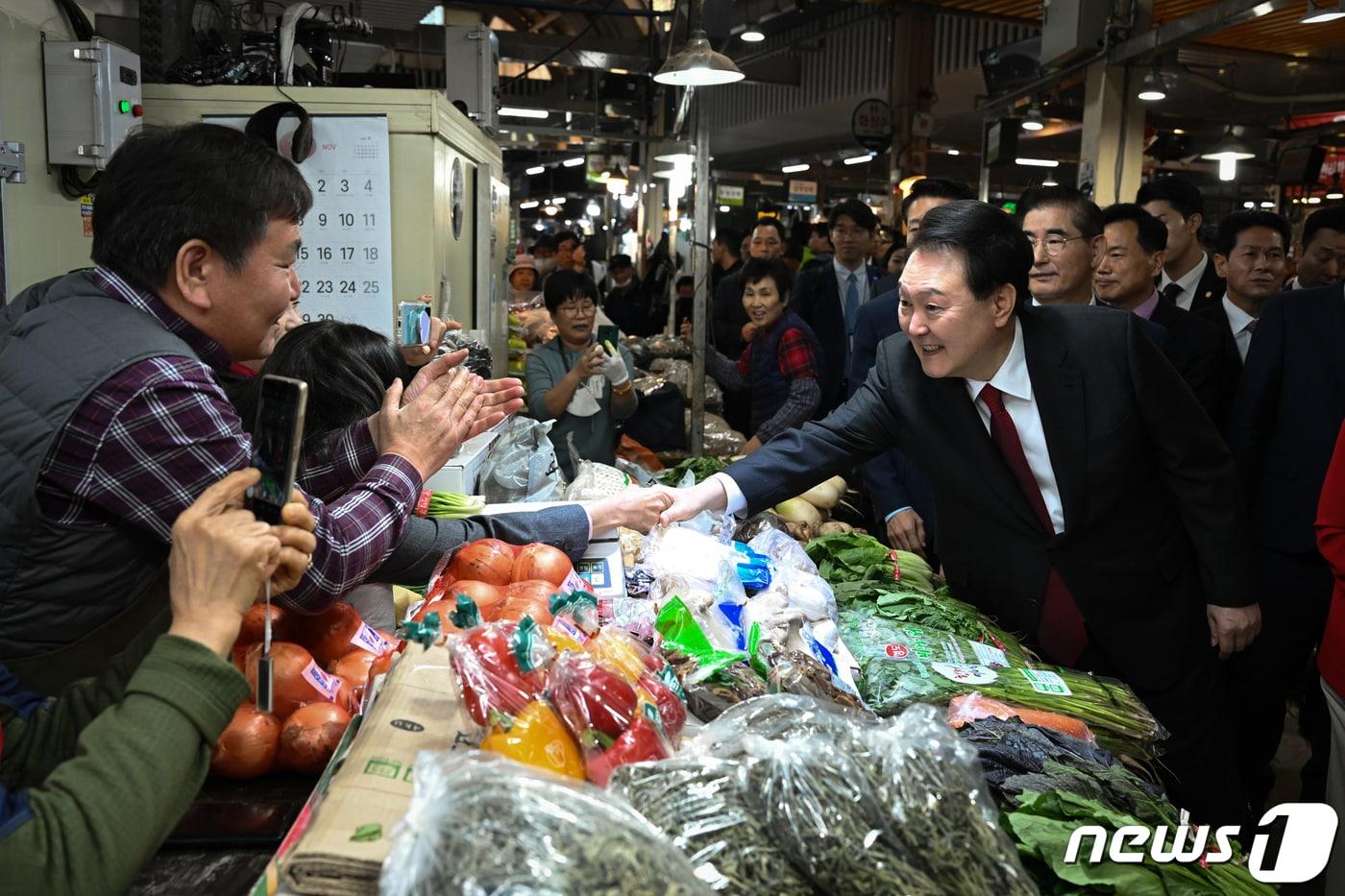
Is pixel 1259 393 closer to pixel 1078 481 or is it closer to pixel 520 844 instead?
pixel 1078 481

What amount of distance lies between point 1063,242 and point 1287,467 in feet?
3.71

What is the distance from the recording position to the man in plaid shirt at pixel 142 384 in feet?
5.16

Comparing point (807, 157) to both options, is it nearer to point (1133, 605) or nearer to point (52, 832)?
point (1133, 605)

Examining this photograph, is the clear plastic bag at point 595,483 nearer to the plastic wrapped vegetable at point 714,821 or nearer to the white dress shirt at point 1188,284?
the plastic wrapped vegetable at point 714,821

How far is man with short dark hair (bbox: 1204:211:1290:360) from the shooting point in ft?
15.9

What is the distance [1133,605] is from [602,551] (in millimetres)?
1480

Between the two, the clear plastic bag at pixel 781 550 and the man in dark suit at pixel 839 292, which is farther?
the man in dark suit at pixel 839 292

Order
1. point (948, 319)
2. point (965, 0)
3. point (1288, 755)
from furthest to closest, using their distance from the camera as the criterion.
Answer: point (965, 0) < point (1288, 755) < point (948, 319)

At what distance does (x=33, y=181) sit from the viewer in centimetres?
337

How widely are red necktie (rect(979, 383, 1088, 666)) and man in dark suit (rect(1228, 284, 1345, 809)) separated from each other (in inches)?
50.3

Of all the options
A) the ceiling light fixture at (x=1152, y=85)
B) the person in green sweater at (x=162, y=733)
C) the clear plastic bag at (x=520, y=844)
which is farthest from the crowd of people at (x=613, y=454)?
the ceiling light fixture at (x=1152, y=85)

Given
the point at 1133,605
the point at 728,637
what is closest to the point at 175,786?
the point at 728,637

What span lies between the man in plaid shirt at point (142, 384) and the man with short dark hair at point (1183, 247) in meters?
4.75

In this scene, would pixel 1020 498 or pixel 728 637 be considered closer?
pixel 728 637
